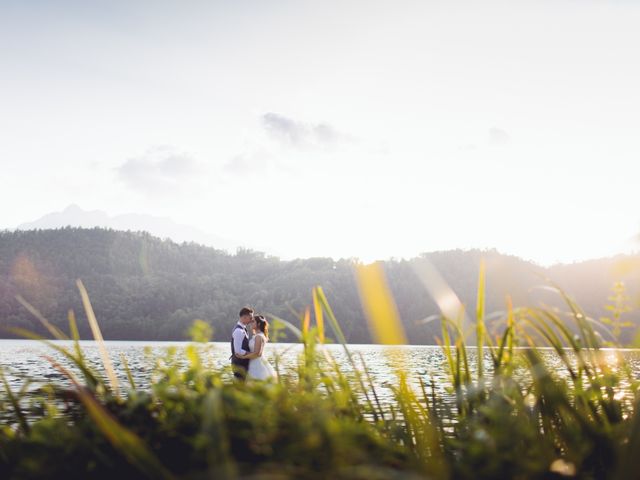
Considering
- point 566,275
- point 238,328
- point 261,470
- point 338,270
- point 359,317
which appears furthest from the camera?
point 338,270

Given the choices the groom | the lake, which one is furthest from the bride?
the lake

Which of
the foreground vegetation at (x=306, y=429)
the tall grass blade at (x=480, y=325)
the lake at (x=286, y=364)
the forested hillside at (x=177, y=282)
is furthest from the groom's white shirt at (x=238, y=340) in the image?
the forested hillside at (x=177, y=282)

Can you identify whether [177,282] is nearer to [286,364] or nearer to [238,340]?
[238,340]

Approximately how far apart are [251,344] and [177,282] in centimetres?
16095

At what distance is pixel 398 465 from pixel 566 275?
14580 cm

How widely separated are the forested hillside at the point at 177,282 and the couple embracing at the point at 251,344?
11947cm

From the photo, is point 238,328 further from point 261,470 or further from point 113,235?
point 113,235

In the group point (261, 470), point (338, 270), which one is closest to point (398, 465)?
point (261, 470)

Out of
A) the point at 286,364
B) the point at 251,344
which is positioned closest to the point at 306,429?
the point at 286,364

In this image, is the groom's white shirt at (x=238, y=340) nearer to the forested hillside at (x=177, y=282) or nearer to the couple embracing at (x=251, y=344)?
the couple embracing at (x=251, y=344)

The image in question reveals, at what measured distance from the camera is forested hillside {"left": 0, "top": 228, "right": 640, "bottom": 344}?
5743 inches

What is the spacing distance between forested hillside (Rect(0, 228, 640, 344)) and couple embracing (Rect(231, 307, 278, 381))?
392 feet

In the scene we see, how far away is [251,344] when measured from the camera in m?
10.4

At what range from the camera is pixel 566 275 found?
445ft
